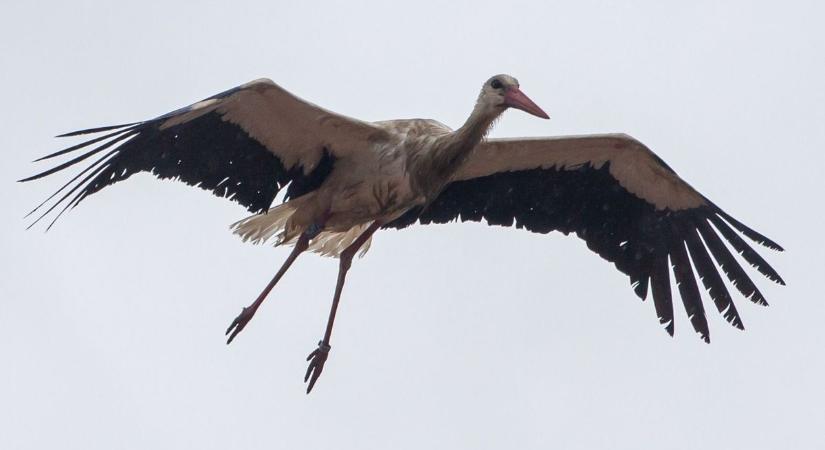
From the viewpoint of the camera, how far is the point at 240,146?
1198cm

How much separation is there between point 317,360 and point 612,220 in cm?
258

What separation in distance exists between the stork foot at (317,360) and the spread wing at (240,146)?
1.09 metres

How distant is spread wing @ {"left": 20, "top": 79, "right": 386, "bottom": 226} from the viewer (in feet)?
37.1

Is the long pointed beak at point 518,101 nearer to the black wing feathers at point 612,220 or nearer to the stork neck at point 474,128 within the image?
the stork neck at point 474,128

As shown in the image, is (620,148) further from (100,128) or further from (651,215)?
(100,128)

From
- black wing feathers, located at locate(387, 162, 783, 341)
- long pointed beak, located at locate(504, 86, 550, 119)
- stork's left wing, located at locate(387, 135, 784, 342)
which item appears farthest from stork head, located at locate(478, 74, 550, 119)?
black wing feathers, located at locate(387, 162, 783, 341)

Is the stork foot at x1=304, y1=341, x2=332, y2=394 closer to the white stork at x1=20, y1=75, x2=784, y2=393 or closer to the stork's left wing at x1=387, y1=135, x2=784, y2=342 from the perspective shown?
the white stork at x1=20, y1=75, x2=784, y2=393

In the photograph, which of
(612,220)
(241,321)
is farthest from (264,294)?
(612,220)

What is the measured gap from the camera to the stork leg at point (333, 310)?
12039mm

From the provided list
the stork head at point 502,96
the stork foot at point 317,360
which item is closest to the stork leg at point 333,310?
the stork foot at point 317,360

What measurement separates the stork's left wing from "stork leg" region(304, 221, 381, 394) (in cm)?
39

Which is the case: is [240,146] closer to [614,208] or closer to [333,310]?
[333,310]

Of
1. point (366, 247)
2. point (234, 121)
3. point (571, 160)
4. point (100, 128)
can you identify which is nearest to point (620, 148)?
point (571, 160)

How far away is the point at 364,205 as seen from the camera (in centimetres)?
1203
